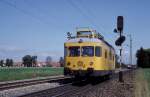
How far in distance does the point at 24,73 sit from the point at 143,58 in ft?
332

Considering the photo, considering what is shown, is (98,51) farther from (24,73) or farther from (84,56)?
(24,73)

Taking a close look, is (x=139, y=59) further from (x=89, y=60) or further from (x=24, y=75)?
(x=89, y=60)

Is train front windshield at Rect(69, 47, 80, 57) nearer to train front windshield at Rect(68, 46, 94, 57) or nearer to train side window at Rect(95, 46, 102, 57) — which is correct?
train front windshield at Rect(68, 46, 94, 57)

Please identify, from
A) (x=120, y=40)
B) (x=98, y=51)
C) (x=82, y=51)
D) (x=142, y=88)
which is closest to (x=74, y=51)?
(x=82, y=51)

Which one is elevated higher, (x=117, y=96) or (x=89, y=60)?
(x=89, y=60)

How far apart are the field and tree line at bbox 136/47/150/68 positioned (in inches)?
3410

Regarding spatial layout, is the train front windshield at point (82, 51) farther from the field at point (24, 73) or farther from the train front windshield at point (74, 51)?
the field at point (24, 73)

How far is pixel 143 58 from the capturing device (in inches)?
5443

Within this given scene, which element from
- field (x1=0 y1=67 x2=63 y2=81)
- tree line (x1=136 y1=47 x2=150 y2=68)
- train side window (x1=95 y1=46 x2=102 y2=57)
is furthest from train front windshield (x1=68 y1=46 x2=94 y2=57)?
tree line (x1=136 y1=47 x2=150 y2=68)

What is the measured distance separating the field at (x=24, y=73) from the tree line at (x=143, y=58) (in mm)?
86623

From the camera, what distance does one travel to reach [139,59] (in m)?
141

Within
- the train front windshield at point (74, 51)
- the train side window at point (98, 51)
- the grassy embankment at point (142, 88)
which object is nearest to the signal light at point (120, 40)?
the grassy embankment at point (142, 88)

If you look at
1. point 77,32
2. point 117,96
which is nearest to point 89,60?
point 77,32

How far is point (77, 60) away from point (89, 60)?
882 mm
